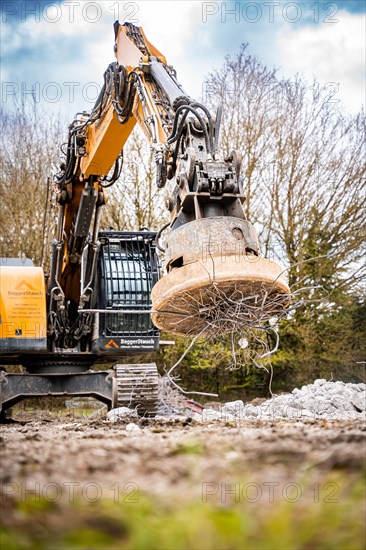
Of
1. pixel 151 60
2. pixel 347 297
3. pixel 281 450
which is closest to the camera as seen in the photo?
pixel 281 450

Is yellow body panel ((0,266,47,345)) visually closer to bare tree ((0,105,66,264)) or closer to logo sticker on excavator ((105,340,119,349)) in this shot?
logo sticker on excavator ((105,340,119,349))

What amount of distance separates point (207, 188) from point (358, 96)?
12340 mm

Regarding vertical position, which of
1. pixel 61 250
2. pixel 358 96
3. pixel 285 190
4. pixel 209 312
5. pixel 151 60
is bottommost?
pixel 209 312

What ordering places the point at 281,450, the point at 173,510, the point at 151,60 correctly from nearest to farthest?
the point at 173,510
the point at 281,450
the point at 151,60

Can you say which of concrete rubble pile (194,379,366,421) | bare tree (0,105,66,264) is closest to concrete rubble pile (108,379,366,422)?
concrete rubble pile (194,379,366,421)

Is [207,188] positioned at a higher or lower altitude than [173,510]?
higher

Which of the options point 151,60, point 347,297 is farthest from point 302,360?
point 151,60

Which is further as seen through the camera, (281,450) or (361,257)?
(361,257)

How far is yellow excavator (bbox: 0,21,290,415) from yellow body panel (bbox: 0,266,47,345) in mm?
12

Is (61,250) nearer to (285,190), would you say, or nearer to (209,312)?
(209,312)

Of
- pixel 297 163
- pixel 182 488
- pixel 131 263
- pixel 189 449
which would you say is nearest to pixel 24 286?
pixel 131 263

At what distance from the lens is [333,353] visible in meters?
13.4

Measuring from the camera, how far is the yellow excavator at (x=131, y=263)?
3.48m

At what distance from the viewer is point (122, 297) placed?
771 centimetres
